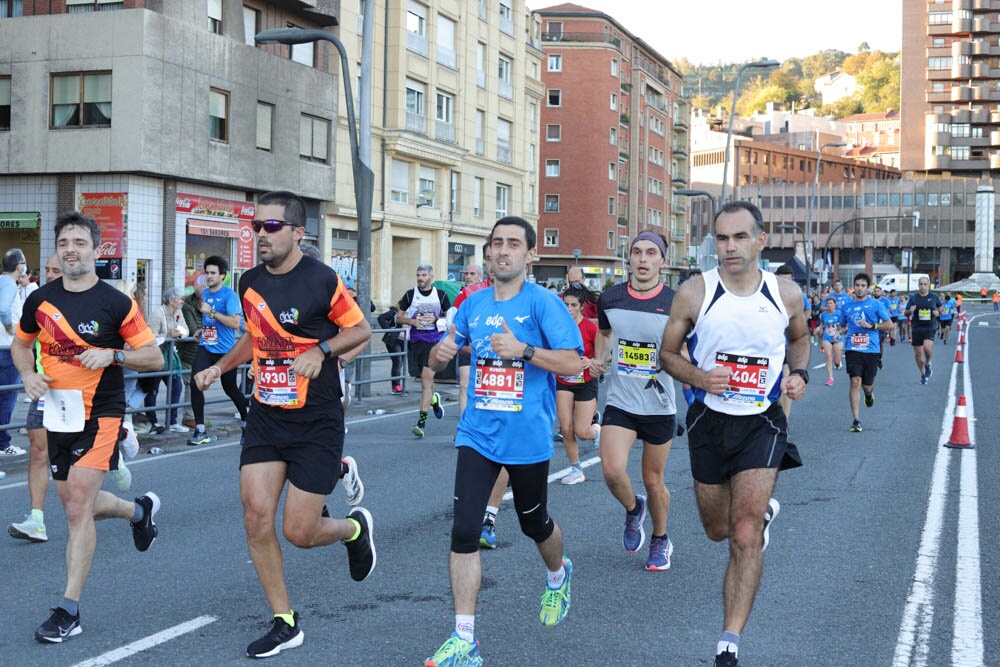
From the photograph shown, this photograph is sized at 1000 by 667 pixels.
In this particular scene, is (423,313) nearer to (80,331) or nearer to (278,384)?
(80,331)

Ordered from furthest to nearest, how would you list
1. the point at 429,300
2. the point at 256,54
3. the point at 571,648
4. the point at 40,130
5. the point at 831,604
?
the point at 256,54, the point at 40,130, the point at 429,300, the point at 831,604, the point at 571,648

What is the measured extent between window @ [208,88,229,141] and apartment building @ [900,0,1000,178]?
105759 millimetres

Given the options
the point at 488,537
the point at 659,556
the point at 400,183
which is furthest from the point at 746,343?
the point at 400,183

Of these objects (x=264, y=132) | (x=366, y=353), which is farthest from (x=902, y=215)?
(x=366, y=353)

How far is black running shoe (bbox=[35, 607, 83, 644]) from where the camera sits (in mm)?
5023

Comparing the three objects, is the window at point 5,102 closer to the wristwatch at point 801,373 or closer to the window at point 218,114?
the window at point 218,114

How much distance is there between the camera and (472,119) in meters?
45.8

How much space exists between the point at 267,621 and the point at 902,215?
121452mm

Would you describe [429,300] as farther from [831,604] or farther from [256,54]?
[256,54]

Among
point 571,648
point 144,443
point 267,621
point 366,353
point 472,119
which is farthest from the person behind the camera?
point 472,119

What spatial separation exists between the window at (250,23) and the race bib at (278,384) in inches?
1093

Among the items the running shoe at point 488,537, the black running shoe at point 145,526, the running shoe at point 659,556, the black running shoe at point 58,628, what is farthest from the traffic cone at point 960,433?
the black running shoe at point 58,628

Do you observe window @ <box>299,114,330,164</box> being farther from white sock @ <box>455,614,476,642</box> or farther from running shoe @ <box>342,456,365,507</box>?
white sock @ <box>455,614,476,642</box>

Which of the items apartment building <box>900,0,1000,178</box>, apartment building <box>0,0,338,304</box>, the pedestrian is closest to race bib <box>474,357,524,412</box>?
the pedestrian
